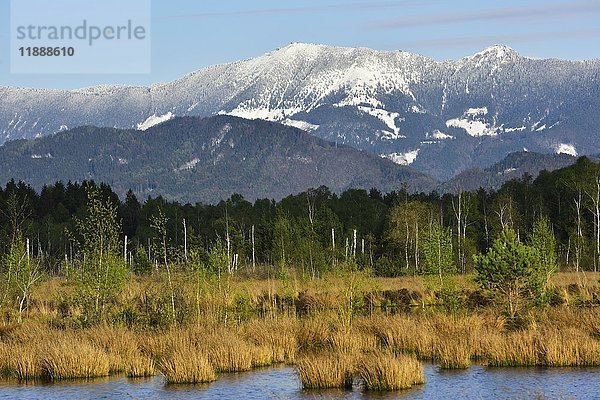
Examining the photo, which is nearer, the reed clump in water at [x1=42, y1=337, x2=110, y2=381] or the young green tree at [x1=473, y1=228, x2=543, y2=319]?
the reed clump in water at [x1=42, y1=337, x2=110, y2=381]

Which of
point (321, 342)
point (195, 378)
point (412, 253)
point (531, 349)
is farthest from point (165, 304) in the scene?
point (412, 253)

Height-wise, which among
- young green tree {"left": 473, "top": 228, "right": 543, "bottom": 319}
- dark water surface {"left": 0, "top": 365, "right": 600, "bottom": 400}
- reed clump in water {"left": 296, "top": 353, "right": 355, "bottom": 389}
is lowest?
dark water surface {"left": 0, "top": 365, "right": 600, "bottom": 400}

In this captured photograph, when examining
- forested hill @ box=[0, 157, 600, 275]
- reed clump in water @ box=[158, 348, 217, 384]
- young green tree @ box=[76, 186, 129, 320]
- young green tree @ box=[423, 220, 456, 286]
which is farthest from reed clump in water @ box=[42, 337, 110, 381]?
forested hill @ box=[0, 157, 600, 275]

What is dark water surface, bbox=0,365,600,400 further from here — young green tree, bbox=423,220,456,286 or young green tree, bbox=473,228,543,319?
young green tree, bbox=423,220,456,286

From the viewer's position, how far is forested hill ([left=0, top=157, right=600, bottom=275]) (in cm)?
9744

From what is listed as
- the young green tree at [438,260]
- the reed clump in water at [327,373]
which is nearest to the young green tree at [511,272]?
the young green tree at [438,260]

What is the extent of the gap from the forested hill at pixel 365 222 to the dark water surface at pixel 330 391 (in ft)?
147

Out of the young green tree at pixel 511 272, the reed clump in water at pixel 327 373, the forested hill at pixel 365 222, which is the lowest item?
the reed clump in water at pixel 327 373

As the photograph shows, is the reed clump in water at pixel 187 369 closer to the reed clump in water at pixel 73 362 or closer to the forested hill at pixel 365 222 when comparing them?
the reed clump in water at pixel 73 362

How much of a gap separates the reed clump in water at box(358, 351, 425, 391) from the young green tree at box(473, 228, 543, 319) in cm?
1561

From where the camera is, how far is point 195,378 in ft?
107

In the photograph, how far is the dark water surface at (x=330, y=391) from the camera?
97.7 feet

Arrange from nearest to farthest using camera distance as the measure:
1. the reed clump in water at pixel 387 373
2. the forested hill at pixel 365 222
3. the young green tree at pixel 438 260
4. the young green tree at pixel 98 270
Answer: the reed clump in water at pixel 387 373 < the young green tree at pixel 98 270 < the young green tree at pixel 438 260 < the forested hill at pixel 365 222

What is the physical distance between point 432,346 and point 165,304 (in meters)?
13.5
